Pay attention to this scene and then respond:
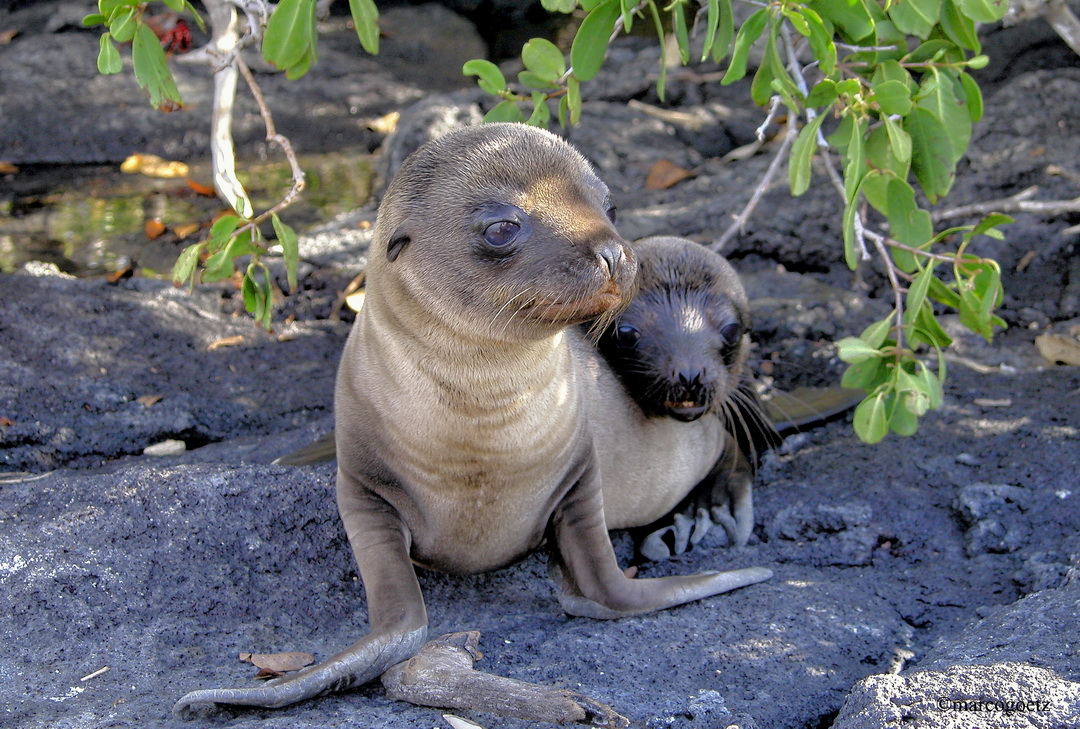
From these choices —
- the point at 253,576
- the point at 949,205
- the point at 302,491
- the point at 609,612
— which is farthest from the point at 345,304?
the point at 949,205

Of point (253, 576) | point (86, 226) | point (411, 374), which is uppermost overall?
point (411, 374)

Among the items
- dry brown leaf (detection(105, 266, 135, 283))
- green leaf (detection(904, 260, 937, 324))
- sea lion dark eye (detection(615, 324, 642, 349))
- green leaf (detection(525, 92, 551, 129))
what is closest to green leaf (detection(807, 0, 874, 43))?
green leaf (detection(904, 260, 937, 324))

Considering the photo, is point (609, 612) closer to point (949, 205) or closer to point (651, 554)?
point (651, 554)

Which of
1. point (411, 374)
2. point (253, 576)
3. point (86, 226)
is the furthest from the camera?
point (86, 226)

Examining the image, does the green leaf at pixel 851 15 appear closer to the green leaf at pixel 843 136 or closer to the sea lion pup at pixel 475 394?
the green leaf at pixel 843 136

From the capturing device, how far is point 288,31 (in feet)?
10.3

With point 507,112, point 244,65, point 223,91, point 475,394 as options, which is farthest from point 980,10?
point 223,91

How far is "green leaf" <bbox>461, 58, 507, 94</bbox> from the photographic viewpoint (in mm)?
3668

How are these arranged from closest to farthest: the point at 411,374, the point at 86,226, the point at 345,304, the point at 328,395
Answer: the point at 411,374, the point at 328,395, the point at 345,304, the point at 86,226

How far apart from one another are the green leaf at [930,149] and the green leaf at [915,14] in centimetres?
24

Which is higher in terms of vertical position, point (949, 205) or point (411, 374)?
point (411, 374)

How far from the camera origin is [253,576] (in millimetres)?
3225

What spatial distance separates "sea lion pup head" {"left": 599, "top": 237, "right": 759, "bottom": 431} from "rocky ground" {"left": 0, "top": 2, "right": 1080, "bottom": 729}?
508mm

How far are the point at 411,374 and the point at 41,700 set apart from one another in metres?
1.22
